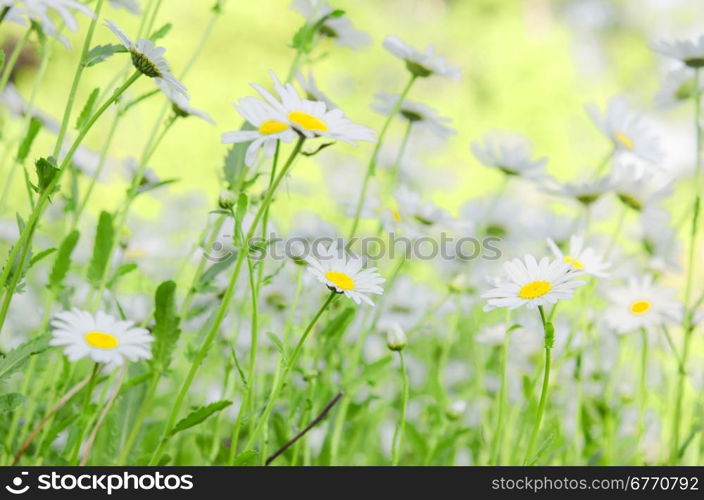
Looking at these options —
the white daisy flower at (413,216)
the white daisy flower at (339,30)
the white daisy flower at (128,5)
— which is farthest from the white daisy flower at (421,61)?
the white daisy flower at (128,5)

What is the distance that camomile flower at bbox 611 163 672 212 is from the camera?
3.10 feet

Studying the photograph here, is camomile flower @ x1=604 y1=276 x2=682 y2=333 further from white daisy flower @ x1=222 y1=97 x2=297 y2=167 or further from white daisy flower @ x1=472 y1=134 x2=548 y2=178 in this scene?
white daisy flower @ x1=222 y1=97 x2=297 y2=167

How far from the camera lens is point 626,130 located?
955 millimetres

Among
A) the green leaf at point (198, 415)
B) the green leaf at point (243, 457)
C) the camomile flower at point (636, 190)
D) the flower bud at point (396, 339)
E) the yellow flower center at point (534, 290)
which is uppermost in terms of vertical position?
the camomile flower at point (636, 190)

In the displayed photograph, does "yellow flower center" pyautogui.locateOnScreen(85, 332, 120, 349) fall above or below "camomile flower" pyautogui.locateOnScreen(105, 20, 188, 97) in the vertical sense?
A: below

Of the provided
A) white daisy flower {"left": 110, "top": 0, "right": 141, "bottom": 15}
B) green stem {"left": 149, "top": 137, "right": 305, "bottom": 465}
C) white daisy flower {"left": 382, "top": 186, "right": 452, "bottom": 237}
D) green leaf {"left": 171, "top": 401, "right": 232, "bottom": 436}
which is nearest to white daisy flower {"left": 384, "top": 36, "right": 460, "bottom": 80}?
white daisy flower {"left": 382, "top": 186, "right": 452, "bottom": 237}

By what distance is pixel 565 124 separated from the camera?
13.2ft

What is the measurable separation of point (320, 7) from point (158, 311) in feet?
1.22

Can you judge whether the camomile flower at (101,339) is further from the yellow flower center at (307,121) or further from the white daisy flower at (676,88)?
the white daisy flower at (676,88)

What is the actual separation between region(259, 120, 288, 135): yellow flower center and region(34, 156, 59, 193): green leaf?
0.14 m

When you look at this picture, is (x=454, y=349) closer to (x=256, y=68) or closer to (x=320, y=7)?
(x=320, y=7)

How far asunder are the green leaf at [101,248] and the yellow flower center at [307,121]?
0.79 feet

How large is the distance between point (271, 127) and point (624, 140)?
560 mm

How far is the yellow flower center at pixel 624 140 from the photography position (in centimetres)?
92
